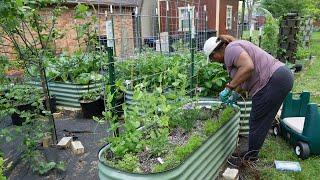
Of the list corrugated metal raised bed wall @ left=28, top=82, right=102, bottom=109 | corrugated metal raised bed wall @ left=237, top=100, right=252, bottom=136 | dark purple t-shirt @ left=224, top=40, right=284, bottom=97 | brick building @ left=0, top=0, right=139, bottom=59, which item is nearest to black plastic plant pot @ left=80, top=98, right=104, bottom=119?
corrugated metal raised bed wall @ left=28, top=82, right=102, bottom=109

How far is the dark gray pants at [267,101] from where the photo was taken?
9.40ft

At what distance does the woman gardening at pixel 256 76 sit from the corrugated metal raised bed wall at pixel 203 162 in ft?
0.73

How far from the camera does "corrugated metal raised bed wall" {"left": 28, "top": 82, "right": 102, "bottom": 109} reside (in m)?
4.87

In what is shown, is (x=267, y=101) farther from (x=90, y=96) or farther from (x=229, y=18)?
(x=229, y=18)

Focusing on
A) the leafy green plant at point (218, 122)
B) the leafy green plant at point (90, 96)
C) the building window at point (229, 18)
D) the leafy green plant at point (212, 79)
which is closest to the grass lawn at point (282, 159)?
the leafy green plant at point (218, 122)

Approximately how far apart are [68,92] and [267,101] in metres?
3.35

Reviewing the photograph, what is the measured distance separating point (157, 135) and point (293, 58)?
675 centimetres

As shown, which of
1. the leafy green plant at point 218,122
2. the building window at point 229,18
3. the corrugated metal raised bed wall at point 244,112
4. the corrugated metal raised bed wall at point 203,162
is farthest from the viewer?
the building window at point 229,18

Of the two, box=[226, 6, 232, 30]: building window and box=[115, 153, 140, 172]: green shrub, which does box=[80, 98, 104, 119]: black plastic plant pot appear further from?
box=[226, 6, 232, 30]: building window

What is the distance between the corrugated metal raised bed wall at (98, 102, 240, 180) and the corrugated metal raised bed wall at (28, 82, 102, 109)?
2646mm

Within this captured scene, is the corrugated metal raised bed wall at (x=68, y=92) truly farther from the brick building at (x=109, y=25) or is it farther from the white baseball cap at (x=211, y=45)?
the white baseball cap at (x=211, y=45)

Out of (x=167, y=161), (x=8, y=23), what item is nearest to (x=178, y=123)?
(x=167, y=161)

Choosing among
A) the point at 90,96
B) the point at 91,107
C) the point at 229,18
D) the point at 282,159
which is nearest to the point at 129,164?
the point at 282,159

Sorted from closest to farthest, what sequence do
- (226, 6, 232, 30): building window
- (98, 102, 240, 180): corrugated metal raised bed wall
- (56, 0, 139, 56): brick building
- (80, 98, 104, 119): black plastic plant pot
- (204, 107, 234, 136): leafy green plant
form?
(98, 102, 240, 180): corrugated metal raised bed wall → (204, 107, 234, 136): leafy green plant → (56, 0, 139, 56): brick building → (80, 98, 104, 119): black plastic plant pot → (226, 6, 232, 30): building window
